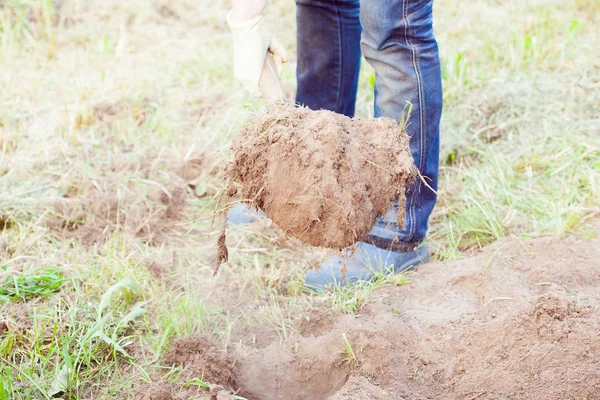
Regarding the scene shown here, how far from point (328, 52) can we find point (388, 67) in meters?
0.56

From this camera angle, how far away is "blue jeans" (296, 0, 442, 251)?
1913 millimetres

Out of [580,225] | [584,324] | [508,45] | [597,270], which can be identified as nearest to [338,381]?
[584,324]

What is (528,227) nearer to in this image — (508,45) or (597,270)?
(597,270)

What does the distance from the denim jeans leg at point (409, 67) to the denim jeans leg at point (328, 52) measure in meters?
0.45

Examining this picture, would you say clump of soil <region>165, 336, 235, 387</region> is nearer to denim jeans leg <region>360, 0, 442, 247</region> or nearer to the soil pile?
the soil pile

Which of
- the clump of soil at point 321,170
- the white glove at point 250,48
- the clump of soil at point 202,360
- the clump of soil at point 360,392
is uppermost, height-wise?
the white glove at point 250,48

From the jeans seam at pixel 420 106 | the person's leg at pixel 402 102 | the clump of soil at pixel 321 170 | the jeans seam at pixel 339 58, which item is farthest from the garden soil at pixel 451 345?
the jeans seam at pixel 339 58

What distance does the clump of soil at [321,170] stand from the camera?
5.38ft

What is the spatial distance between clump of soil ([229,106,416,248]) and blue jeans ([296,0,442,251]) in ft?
0.66

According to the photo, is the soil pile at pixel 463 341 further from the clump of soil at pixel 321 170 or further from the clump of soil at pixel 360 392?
the clump of soil at pixel 321 170

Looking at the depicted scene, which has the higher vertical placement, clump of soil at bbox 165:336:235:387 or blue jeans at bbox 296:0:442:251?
blue jeans at bbox 296:0:442:251

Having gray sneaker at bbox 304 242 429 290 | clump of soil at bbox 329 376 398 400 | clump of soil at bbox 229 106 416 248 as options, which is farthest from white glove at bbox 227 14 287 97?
clump of soil at bbox 329 376 398 400

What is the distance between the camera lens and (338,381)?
1824 millimetres

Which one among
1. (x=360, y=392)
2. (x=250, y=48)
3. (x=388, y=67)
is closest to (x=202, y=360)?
(x=360, y=392)
